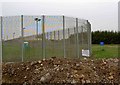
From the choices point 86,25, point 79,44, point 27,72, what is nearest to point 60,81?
point 27,72

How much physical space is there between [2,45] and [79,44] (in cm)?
501

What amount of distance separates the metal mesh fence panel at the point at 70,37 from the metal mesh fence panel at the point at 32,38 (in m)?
1.47

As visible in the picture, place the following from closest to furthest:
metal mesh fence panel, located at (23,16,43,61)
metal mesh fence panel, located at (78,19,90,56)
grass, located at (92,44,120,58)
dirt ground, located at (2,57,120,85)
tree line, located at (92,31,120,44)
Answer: dirt ground, located at (2,57,120,85)
metal mesh fence panel, located at (23,16,43,61)
metal mesh fence panel, located at (78,19,90,56)
grass, located at (92,44,120,58)
tree line, located at (92,31,120,44)

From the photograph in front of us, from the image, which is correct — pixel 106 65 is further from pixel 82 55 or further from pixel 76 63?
pixel 82 55

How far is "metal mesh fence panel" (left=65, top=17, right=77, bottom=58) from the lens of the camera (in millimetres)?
17873

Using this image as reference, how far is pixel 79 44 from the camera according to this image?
803 inches

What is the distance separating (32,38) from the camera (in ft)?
56.4

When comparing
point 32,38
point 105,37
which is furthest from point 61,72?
point 105,37

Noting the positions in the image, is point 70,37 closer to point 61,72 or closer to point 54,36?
point 54,36

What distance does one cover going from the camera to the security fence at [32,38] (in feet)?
55.5

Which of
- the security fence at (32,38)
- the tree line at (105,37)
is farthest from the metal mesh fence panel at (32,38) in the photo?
the tree line at (105,37)

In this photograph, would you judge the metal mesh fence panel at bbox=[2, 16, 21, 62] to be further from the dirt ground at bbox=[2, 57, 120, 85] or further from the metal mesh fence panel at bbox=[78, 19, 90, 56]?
the metal mesh fence panel at bbox=[78, 19, 90, 56]

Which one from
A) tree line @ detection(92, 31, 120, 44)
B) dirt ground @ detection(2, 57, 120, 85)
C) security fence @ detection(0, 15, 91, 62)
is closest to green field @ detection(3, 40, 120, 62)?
security fence @ detection(0, 15, 91, 62)

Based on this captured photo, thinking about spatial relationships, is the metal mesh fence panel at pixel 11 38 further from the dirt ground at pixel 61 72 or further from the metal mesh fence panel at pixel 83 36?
the metal mesh fence panel at pixel 83 36
